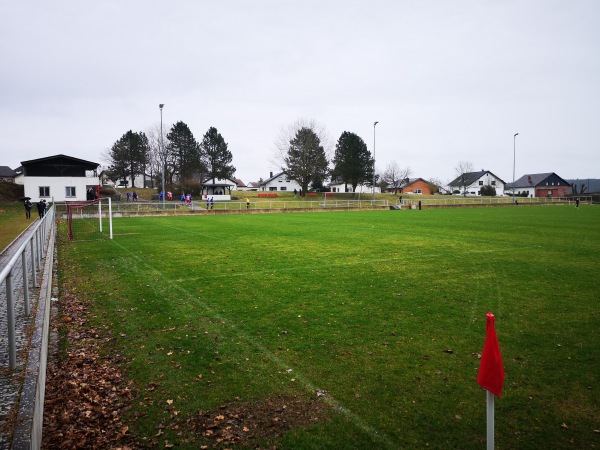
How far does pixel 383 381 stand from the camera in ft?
16.3

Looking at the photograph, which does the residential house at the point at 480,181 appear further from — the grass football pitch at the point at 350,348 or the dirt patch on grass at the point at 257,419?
the dirt patch on grass at the point at 257,419

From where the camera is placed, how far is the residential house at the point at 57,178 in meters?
50.5

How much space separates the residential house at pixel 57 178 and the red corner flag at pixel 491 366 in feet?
188

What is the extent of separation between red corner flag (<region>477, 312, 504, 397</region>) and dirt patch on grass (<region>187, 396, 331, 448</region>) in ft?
5.91

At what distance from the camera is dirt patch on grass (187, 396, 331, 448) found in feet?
12.9

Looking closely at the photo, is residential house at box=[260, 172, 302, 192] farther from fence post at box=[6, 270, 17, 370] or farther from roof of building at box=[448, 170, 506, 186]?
fence post at box=[6, 270, 17, 370]

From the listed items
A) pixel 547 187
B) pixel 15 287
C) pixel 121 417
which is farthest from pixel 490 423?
pixel 547 187

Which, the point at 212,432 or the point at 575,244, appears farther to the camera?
Result: the point at 575,244

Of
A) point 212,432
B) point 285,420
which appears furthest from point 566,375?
point 212,432

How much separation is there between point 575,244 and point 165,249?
58.7 feet

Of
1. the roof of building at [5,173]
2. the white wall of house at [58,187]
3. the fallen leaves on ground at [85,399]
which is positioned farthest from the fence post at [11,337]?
the roof of building at [5,173]

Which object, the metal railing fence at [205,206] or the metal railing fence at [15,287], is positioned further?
the metal railing fence at [205,206]

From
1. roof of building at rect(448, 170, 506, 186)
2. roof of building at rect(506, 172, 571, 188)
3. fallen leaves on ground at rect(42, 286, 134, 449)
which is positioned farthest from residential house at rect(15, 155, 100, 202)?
roof of building at rect(506, 172, 571, 188)

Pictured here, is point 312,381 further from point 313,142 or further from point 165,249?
point 313,142
